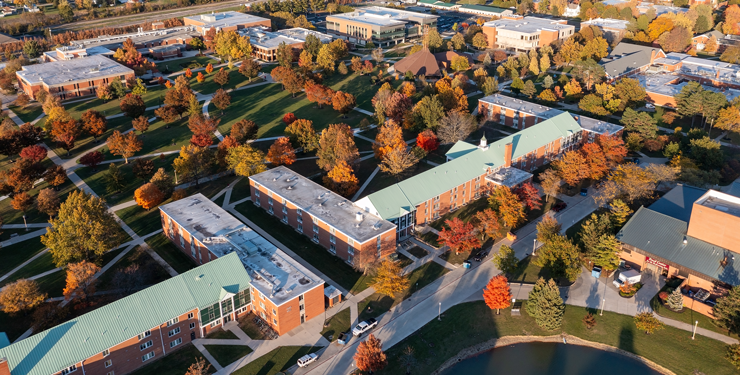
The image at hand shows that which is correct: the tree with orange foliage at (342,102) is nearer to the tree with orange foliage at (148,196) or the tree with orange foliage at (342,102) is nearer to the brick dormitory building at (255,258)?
the brick dormitory building at (255,258)

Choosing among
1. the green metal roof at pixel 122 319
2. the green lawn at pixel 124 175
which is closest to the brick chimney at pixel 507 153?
the green metal roof at pixel 122 319

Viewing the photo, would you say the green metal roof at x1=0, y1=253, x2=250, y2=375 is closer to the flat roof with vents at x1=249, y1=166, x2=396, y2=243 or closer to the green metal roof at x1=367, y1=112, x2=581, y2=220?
the flat roof with vents at x1=249, y1=166, x2=396, y2=243

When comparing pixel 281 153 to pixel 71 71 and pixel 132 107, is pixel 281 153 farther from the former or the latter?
pixel 71 71

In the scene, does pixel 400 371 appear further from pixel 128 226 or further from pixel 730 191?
pixel 730 191

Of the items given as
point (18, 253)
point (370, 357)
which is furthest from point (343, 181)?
point (18, 253)

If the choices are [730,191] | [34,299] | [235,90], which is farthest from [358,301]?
[235,90]

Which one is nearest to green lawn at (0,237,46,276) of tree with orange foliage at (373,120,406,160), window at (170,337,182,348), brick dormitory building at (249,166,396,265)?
window at (170,337,182,348)

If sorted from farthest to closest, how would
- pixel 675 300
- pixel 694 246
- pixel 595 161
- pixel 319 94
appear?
pixel 319 94, pixel 595 161, pixel 694 246, pixel 675 300
